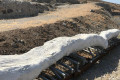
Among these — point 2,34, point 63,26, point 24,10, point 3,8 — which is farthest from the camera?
point 24,10

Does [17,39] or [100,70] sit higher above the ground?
[17,39]

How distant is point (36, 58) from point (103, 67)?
5370 millimetres

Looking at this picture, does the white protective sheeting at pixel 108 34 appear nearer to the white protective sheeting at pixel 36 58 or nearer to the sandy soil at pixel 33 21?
the white protective sheeting at pixel 36 58

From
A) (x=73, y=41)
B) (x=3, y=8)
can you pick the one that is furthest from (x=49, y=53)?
(x=3, y=8)

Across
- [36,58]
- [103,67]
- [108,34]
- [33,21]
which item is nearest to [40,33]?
[33,21]

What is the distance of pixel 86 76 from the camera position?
9.82 m

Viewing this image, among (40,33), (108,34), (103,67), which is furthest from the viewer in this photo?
(40,33)

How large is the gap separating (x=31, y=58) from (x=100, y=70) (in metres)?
5.06

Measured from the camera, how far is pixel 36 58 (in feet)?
24.9

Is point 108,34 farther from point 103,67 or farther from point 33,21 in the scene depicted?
point 33,21

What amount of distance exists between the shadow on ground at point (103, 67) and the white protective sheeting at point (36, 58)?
5.30ft

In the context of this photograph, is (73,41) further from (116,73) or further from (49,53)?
(116,73)

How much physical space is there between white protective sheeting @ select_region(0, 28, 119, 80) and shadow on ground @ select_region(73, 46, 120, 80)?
1.62 m

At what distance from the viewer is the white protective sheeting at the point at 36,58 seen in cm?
621
